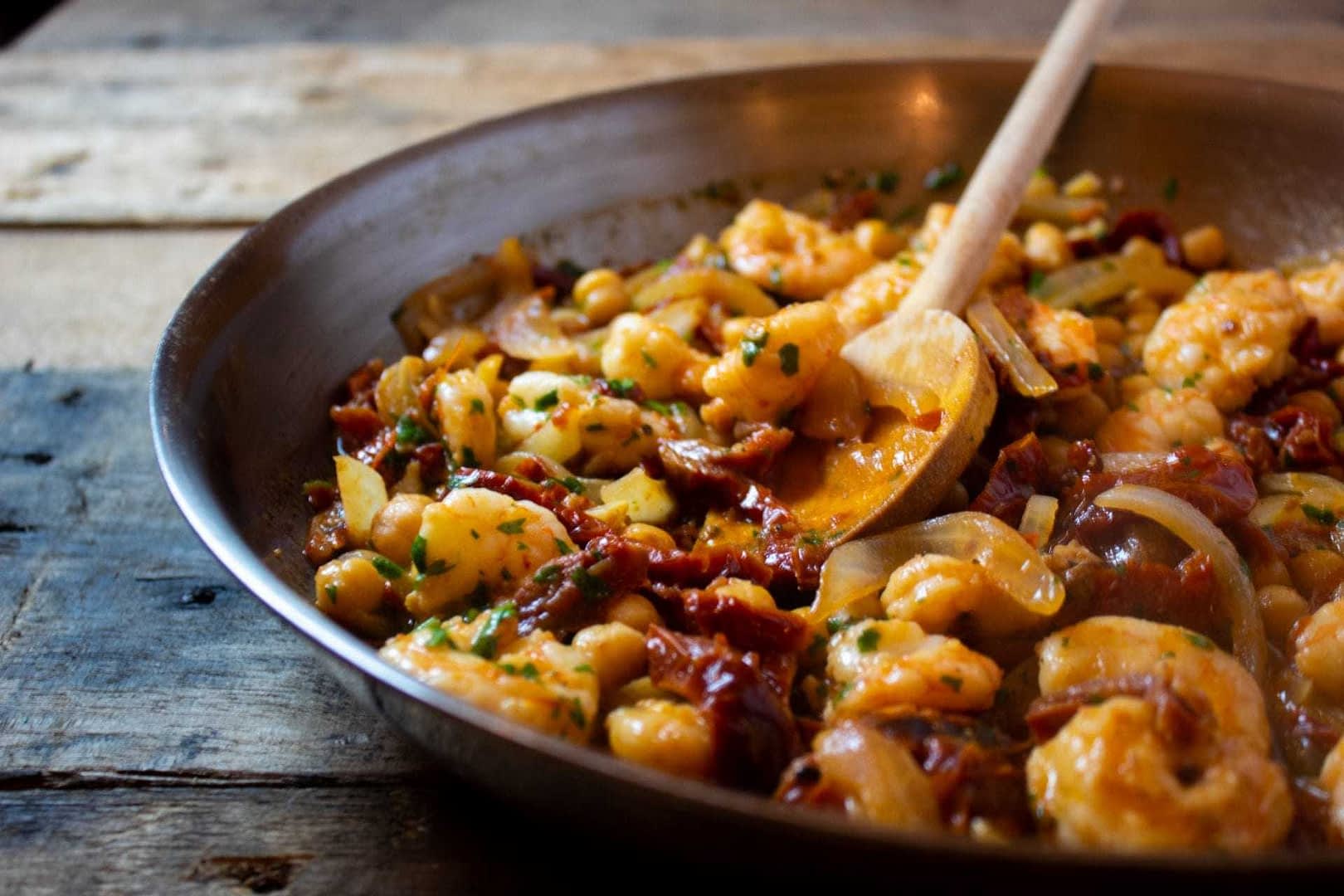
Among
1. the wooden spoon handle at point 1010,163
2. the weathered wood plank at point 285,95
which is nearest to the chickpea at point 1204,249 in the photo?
the wooden spoon handle at point 1010,163

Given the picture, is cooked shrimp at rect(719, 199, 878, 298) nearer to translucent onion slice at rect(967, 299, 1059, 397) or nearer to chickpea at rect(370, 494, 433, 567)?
translucent onion slice at rect(967, 299, 1059, 397)

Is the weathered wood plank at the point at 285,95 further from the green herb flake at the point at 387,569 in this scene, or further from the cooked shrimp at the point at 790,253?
the green herb flake at the point at 387,569

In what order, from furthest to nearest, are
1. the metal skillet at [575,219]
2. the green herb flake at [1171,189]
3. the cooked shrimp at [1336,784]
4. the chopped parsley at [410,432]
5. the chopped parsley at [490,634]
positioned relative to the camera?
1. the green herb flake at [1171,189]
2. the chopped parsley at [410,432]
3. the chopped parsley at [490,634]
4. the cooked shrimp at [1336,784]
5. the metal skillet at [575,219]

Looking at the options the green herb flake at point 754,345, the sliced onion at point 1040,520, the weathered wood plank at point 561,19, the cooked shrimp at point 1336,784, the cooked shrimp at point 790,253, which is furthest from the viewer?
the weathered wood plank at point 561,19

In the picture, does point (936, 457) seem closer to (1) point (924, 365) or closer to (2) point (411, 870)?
(1) point (924, 365)

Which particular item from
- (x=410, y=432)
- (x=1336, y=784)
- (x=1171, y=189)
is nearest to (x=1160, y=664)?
(x=1336, y=784)

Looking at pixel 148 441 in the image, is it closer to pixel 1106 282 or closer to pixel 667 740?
pixel 667 740

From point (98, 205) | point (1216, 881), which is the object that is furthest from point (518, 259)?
point (1216, 881)

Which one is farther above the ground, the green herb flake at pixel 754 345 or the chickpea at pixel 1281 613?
the green herb flake at pixel 754 345
